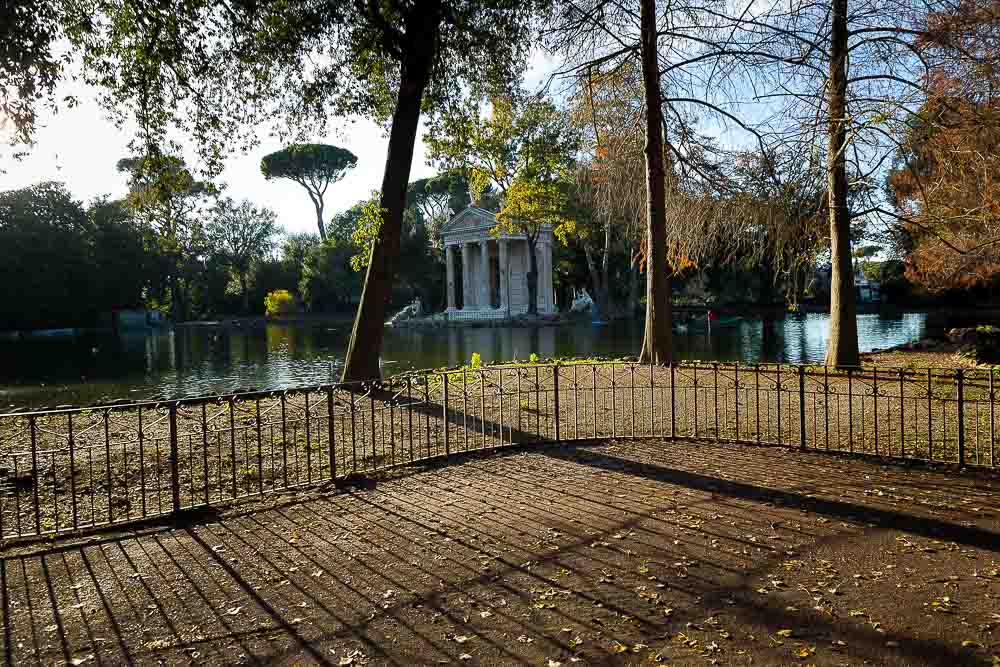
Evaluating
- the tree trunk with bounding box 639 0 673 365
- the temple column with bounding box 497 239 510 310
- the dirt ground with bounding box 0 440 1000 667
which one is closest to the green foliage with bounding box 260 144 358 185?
the temple column with bounding box 497 239 510 310

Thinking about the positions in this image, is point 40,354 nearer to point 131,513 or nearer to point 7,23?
point 7,23

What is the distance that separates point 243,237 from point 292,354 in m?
51.4

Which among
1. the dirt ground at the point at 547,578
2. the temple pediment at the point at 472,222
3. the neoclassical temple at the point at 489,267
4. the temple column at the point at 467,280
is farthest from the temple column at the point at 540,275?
the dirt ground at the point at 547,578

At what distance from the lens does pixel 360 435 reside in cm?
1033

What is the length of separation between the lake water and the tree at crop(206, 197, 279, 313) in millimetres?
32234

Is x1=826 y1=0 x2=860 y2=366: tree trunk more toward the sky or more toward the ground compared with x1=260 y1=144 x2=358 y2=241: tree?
more toward the ground

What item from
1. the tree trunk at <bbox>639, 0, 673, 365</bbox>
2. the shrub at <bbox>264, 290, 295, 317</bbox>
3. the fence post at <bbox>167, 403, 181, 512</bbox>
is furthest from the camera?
the shrub at <bbox>264, 290, 295, 317</bbox>

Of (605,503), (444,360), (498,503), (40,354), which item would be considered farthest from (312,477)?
(40,354)

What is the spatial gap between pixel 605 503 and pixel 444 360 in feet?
77.8

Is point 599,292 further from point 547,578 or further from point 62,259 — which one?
point 547,578

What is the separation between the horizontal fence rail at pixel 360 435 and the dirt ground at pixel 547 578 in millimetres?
654

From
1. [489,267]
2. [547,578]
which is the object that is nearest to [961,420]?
[547,578]

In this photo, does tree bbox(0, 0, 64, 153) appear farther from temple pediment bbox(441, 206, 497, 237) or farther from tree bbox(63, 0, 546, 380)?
temple pediment bbox(441, 206, 497, 237)

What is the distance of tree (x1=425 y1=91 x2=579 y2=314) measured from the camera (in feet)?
47.8
